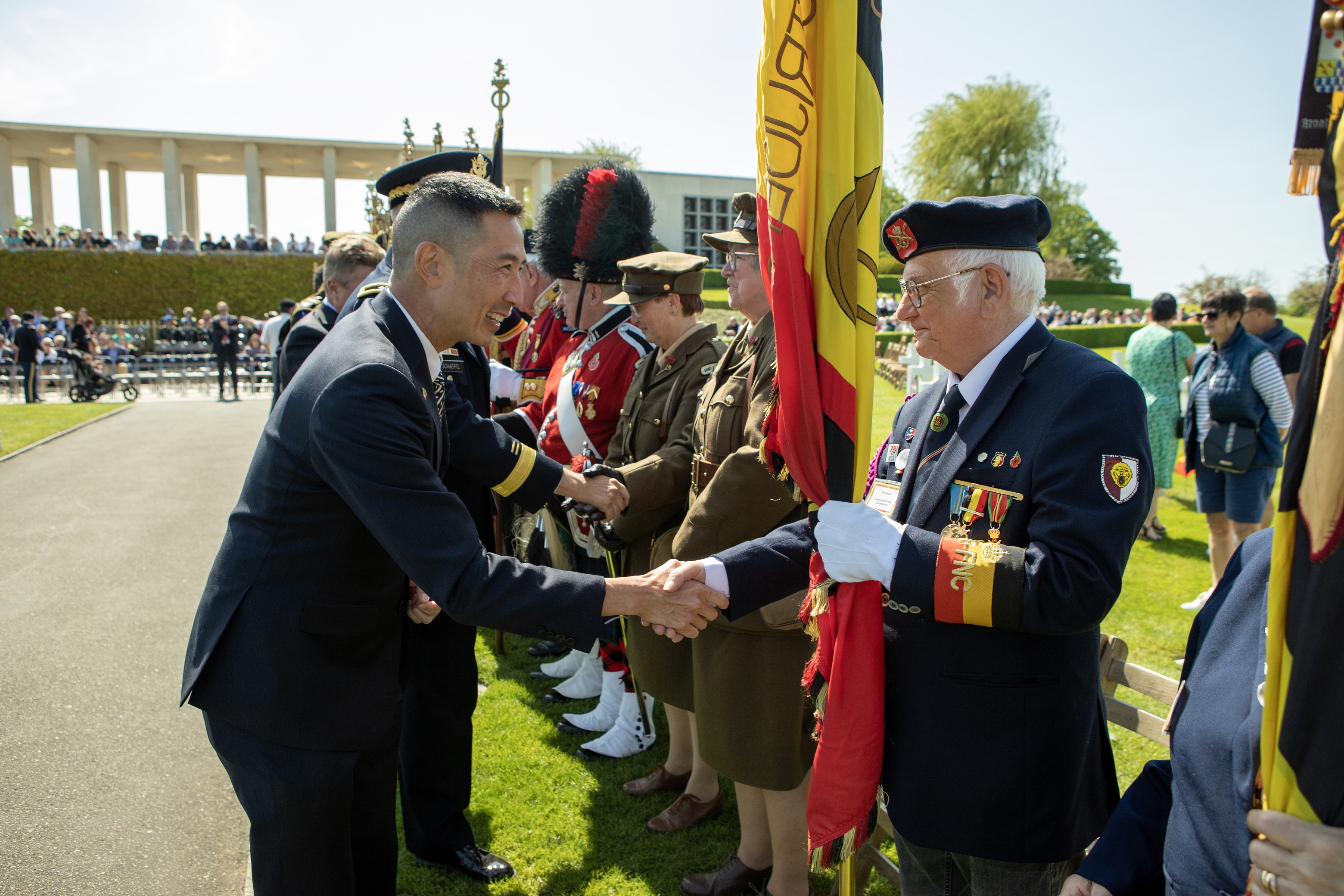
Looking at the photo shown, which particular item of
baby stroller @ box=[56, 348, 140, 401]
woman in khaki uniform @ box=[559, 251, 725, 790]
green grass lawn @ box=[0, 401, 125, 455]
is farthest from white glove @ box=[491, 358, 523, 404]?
baby stroller @ box=[56, 348, 140, 401]

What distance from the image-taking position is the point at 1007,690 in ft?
6.43

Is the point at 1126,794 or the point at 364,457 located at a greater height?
the point at 364,457

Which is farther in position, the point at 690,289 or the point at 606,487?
the point at 690,289

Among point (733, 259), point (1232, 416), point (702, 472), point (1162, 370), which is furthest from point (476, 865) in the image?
point (1162, 370)

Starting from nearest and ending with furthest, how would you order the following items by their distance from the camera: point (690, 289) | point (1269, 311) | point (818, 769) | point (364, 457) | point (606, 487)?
point (818, 769) < point (364, 457) < point (606, 487) < point (690, 289) < point (1269, 311)

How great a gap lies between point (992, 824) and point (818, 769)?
43 cm

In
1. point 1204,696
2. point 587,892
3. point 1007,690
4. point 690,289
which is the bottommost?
point 587,892

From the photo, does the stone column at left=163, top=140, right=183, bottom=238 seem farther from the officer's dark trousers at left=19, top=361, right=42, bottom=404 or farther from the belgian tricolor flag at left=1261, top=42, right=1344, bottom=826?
the belgian tricolor flag at left=1261, top=42, right=1344, bottom=826

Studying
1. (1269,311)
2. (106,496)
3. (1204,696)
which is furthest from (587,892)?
(106,496)

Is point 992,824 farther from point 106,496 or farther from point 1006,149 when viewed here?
point 1006,149

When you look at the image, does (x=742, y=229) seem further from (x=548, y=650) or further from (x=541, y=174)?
(x=541, y=174)

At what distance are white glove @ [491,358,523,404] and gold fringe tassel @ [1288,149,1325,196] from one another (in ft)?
17.4

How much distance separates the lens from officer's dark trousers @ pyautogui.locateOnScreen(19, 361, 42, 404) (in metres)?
20.1

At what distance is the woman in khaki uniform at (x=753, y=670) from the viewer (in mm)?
3045
